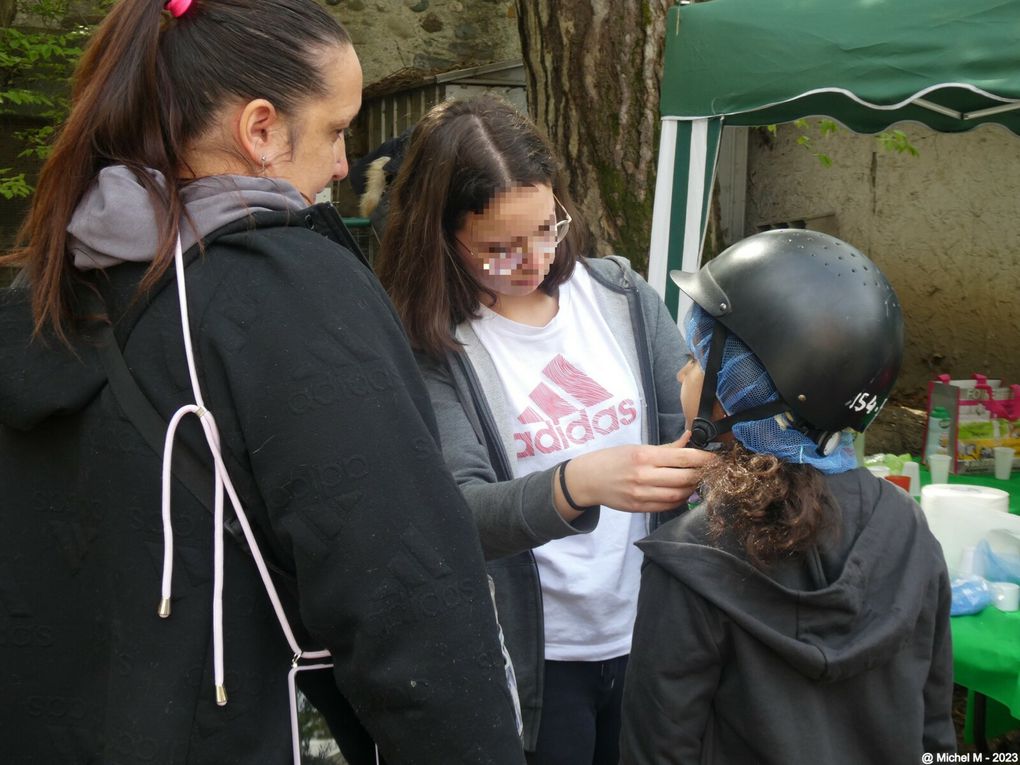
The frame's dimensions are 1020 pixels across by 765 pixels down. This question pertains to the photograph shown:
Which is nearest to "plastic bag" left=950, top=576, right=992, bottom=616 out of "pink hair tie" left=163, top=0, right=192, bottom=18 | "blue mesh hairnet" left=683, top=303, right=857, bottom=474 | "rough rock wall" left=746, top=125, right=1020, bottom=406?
"blue mesh hairnet" left=683, top=303, right=857, bottom=474

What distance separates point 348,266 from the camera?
1083mm

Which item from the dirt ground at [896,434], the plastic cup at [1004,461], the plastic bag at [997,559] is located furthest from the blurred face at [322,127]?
the dirt ground at [896,434]

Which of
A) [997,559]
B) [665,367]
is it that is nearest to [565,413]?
[665,367]

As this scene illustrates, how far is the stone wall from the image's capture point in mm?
8906

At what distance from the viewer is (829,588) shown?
4.93 ft

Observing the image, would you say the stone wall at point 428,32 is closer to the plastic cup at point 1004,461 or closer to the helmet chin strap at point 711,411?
the plastic cup at point 1004,461

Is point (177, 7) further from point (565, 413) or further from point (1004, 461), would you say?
point (1004, 461)

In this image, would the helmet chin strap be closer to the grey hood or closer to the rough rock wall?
the grey hood

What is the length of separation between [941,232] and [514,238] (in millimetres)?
6721

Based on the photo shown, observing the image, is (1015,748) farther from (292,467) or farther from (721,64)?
(292,467)

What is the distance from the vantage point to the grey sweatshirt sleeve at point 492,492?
65.3 inches

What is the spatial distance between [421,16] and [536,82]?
514 cm

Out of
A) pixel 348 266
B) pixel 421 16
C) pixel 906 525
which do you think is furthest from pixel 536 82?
pixel 421 16

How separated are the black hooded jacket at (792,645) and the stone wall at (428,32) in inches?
318
